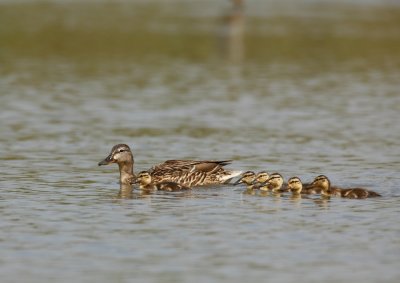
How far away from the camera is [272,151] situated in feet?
67.4

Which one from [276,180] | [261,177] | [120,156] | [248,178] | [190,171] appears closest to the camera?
[276,180]

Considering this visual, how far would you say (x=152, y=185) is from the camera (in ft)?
56.0

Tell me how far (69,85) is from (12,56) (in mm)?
6754

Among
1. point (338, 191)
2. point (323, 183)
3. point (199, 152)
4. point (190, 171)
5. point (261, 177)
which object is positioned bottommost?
point (338, 191)

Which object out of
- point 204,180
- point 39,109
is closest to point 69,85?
point 39,109

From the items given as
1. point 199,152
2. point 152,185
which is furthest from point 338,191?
point 199,152

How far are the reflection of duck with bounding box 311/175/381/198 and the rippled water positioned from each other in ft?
0.67

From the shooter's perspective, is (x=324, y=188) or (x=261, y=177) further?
(x=261, y=177)

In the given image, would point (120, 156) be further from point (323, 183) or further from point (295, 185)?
point (323, 183)

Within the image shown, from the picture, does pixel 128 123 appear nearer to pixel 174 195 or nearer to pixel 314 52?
pixel 174 195

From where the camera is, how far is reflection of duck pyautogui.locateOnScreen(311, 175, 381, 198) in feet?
52.2

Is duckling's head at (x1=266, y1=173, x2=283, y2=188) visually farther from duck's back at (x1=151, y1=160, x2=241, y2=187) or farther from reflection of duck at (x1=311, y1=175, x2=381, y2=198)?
duck's back at (x1=151, y1=160, x2=241, y2=187)

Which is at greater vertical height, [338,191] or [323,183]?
[323,183]

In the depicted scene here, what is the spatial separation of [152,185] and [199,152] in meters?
3.72
